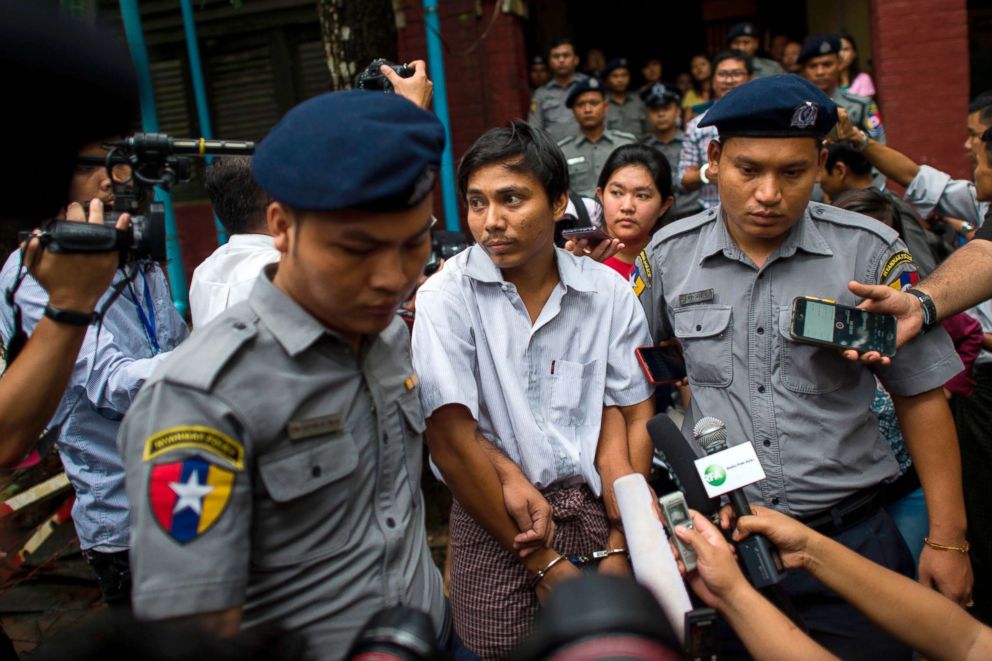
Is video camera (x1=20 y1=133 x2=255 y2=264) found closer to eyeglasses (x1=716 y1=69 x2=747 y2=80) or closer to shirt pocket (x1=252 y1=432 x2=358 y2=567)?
shirt pocket (x1=252 y1=432 x2=358 y2=567)

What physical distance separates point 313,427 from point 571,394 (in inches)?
41.1

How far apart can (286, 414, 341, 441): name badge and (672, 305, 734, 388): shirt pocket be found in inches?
51.7

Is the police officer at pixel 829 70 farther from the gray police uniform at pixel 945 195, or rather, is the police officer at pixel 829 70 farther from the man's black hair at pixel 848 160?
the gray police uniform at pixel 945 195

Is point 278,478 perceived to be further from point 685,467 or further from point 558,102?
point 558,102

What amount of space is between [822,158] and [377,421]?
1.66 m

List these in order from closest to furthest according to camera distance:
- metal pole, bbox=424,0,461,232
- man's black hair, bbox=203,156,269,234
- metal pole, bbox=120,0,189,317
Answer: man's black hair, bbox=203,156,269,234
metal pole, bbox=120,0,189,317
metal pole, bbox=424,0,461,232

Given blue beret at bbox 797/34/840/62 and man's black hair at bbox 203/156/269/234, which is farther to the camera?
blue beret at bbox 797/34/840/62

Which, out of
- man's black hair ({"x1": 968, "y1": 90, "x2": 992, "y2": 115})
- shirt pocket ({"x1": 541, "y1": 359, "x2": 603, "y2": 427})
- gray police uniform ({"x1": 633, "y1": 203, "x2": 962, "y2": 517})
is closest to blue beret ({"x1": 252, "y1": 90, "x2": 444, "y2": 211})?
shirt pocket ({"x1": 541, "y1": 359, "x2": 603, "y2": 427})

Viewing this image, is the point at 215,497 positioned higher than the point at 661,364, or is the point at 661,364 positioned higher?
the point at 215,497

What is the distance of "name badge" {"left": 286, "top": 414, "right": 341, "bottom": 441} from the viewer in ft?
4.60

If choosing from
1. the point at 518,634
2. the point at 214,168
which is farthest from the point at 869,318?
the point at 214,168

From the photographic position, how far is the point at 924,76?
6691mm

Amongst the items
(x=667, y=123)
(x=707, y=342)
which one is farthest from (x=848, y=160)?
(x=667, y=123)

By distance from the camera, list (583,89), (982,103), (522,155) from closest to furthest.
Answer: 1. (522,155)
2. (982,103)
3. (583,89)
